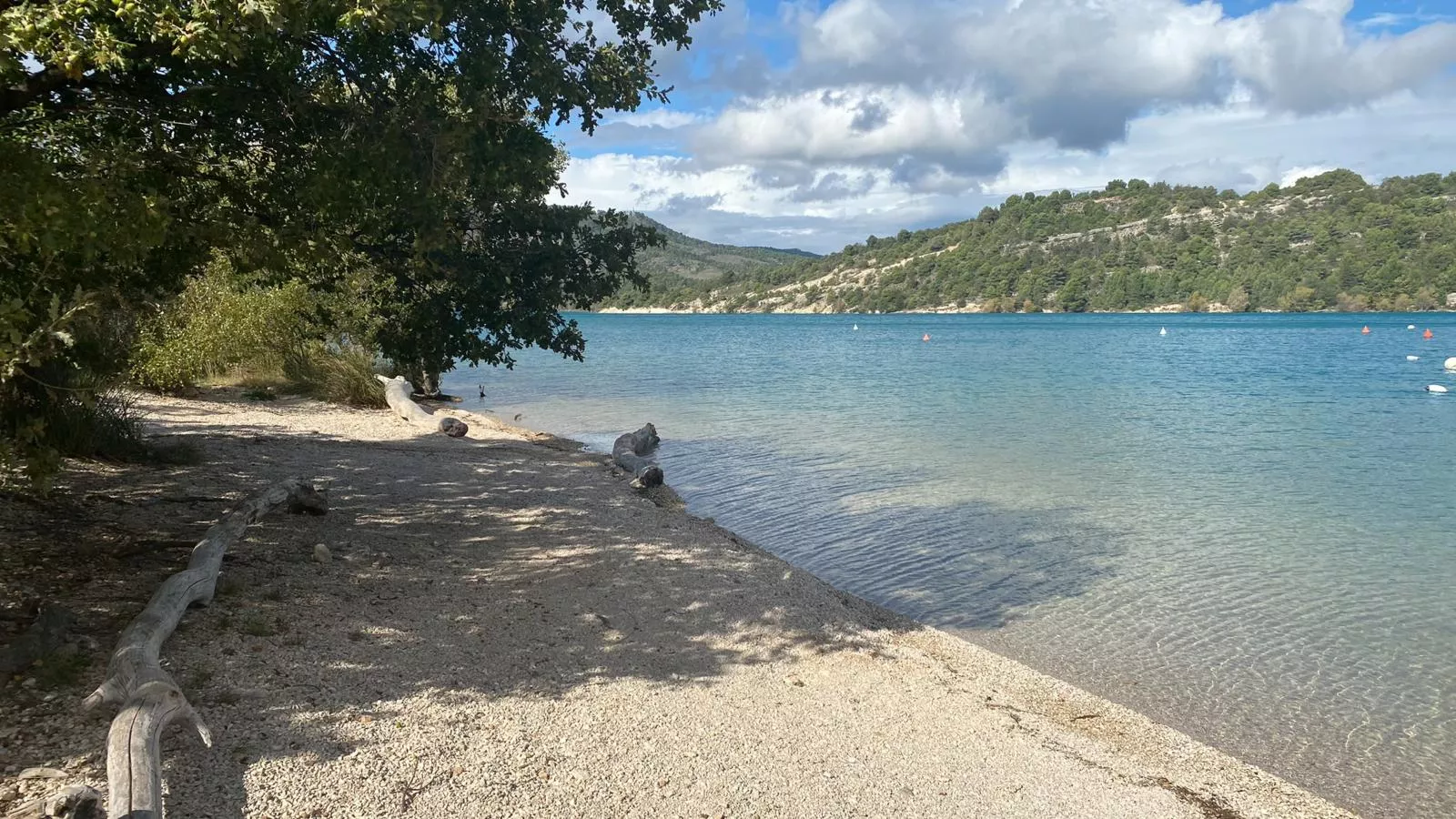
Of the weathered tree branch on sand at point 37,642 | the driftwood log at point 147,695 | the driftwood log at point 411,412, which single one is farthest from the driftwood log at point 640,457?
the weathered tree branch on sand at point 37,642

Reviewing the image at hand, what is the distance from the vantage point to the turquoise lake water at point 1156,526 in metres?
6.97

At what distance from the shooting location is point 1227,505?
1391 cm

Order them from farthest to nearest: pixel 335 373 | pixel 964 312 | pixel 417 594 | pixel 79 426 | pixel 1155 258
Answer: pixel 964 312, pixel 1155 258, pixel 335 373, pixel 79 426, pixel 417 594

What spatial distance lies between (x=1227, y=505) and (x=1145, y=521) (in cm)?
188

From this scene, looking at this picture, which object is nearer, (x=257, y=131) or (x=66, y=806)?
(x=66, y=806)

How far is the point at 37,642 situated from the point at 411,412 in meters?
13.8

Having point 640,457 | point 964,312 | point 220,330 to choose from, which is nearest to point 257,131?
point 640,457

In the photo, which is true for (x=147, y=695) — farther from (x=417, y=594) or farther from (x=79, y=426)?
(x=79, y=426)

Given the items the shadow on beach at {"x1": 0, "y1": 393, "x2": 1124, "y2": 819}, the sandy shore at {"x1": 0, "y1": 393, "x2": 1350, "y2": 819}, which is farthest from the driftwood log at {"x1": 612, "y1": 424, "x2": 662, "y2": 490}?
the sandy shore at {"x1": 0, "y1": 393, "x2": 1350, "y2": 819}

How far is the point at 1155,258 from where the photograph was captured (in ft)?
454

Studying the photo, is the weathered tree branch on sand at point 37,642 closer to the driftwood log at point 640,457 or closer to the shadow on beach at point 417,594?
the shadow on beach at point 417,594

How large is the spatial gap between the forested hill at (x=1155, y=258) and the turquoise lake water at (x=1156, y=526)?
65.5m

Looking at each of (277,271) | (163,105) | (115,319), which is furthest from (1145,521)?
(115,319)

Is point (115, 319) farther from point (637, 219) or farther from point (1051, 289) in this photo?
point (1051, 289)
